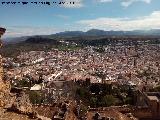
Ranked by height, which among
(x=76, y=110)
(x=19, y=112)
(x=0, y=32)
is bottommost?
(x=76, y=110)

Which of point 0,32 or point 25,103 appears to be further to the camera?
point 25,103

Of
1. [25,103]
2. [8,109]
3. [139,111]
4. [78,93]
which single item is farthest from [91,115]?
[78,93]

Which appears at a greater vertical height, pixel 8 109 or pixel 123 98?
pixel 8 109

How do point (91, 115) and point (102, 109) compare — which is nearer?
point (91, 115)

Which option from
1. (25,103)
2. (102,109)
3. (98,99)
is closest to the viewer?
(25,103)

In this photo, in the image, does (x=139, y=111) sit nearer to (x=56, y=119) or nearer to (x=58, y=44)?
(x=56, y=119)

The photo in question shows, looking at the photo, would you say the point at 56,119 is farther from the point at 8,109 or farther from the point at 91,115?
the point at 91,115

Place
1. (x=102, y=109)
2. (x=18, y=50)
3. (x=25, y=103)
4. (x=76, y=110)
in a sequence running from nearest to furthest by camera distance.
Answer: (x=25, y=103) < (x=76, y=110) < (x=102, y=109) < (x=18, y=50)

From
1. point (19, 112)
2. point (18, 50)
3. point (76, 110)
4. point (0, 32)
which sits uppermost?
point (0, 32)

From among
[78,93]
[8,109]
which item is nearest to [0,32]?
[8,109]
